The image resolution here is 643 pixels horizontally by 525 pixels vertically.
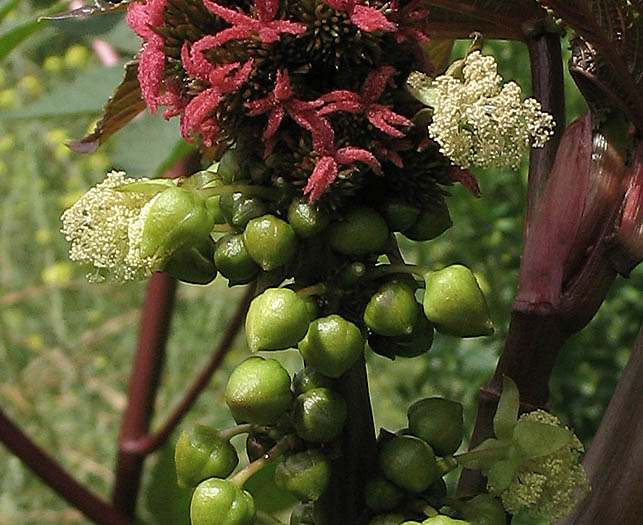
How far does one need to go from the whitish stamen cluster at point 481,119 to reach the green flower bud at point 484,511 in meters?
0.18

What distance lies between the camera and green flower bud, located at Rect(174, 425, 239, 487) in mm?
521

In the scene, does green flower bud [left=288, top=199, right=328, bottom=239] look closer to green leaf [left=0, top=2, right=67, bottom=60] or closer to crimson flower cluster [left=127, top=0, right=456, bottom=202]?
crimson flower cluster [left=127, top=0, right=456, bottom=202]

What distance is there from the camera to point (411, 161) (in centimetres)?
51

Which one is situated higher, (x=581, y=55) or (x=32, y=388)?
(x=581, y=55)

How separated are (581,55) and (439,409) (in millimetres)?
250

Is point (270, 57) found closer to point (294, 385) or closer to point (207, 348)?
point (294, 385)

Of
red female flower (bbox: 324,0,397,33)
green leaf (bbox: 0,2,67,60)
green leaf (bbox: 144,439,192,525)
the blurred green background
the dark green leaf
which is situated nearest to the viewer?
red female flower (bbox: 324,0,397,33)

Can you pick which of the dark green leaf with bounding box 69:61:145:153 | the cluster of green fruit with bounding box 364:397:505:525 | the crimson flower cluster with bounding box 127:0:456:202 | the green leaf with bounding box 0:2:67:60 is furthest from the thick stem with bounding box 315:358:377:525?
the green leaf with bounding box 0:2:67:60

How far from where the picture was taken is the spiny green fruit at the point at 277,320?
0.47m

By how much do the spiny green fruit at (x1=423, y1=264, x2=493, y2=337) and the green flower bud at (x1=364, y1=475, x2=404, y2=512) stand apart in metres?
0.09

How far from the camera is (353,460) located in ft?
1.77

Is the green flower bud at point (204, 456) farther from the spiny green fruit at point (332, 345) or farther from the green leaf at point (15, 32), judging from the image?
the green leaf at point (15, 32)

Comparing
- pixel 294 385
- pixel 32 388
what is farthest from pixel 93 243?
pixel 32 388

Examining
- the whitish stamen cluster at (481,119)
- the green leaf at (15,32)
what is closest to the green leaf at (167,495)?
the green leaf at (15,32)
